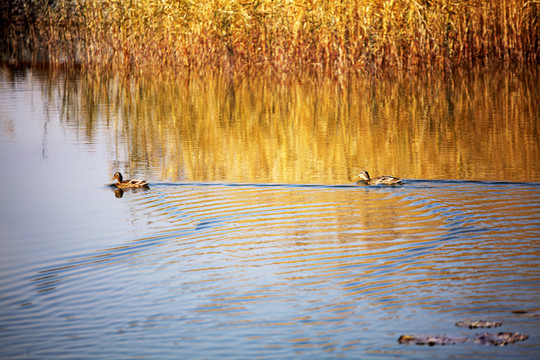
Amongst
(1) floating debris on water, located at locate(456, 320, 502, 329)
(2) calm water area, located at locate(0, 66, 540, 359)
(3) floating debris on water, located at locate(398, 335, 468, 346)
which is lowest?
(3) floating debris on water, located at locate(398, 335, 468, 346)

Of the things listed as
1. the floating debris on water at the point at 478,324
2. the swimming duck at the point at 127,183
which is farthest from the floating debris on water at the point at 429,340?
the swimming duck at the point at 127,183

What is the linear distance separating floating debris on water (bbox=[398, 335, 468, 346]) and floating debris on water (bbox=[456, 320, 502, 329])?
0.19m

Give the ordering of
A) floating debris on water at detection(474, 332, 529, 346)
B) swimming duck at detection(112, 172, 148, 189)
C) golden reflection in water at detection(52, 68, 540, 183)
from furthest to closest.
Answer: golden reflection in water at detection(52, 68, 540, 183) < swimming duck at detection(112, 172, 148, 189) < floating debris on water at detection(474, 332, 529, 346)

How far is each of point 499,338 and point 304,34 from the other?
15.7 metres

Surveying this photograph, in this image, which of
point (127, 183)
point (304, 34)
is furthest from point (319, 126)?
point (304, 34)

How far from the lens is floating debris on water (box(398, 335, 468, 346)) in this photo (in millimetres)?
4363

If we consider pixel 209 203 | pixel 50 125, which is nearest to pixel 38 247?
pixel 209 203

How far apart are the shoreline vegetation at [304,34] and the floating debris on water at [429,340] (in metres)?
14.4

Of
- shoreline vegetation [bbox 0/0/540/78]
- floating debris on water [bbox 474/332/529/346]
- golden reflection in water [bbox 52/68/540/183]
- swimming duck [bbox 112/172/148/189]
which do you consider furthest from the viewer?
shoreline vegetation [bbox 0/0/540/78]

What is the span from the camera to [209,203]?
8031mm

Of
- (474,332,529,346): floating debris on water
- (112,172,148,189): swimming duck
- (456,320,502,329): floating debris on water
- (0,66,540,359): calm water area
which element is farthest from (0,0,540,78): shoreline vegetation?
(474,332,529,346): floating debris on water

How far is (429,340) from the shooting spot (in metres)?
4.39

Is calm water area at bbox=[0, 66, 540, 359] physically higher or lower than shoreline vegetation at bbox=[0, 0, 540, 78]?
lower

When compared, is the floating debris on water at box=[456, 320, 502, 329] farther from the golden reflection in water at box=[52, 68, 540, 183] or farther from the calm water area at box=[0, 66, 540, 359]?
the golden reflection in water at box=[52, 68, 540, 183]
